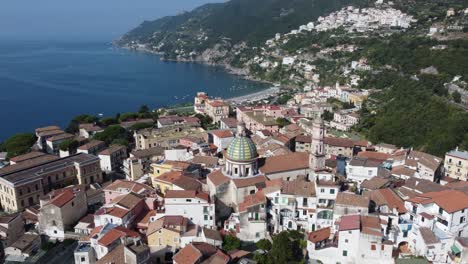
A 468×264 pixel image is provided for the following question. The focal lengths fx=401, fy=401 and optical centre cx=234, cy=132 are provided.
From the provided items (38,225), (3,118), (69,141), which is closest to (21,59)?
(3,118)

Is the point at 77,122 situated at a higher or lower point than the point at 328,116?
lower

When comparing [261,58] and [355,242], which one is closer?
[355,242]

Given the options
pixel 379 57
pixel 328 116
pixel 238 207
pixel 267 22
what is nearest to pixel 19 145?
pixel 238 207

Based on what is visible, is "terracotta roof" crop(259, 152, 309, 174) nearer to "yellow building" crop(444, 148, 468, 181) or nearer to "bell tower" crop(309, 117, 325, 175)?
"bell tower" crop(309, 117, 325, 175)

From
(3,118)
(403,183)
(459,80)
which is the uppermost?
(459,80)

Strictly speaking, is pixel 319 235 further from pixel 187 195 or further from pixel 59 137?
pixel 59 137

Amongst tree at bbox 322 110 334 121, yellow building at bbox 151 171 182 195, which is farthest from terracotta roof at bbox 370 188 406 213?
tree at bbox 322 110 334 121

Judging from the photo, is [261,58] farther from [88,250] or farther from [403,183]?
[88,250]
